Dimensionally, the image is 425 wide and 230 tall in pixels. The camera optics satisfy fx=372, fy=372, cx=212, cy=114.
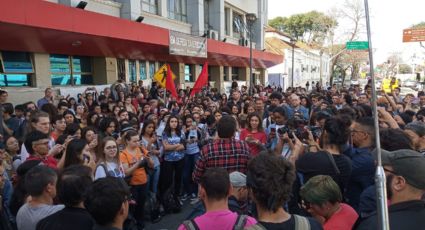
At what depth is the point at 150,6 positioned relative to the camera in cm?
1741

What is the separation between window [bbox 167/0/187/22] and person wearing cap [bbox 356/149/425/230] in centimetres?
1802

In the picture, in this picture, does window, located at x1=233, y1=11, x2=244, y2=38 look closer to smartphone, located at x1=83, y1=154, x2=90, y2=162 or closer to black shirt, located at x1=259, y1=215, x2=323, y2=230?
smartphone, located at x1=83, y1=154, x2=90, y2=162

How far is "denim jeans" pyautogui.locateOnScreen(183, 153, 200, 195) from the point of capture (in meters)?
6.79

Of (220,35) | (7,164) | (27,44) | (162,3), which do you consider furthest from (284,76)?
(7,164)

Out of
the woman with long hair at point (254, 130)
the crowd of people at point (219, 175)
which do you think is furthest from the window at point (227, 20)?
the woman with long hair at point (254, 130)

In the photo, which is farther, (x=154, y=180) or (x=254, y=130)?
(x=154, y=180)

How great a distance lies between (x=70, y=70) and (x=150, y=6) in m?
5.62

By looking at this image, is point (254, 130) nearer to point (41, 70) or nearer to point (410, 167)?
point (410, 167)

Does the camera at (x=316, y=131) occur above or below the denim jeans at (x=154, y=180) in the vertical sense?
above

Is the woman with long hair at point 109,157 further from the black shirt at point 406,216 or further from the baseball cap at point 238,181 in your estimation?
the black shirt at point 406,216

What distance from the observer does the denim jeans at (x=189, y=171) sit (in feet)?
22.3

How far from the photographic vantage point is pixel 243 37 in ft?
93.4

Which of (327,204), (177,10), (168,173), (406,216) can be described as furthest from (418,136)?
(177,10)

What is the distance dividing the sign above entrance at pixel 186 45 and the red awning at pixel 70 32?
36 cm
